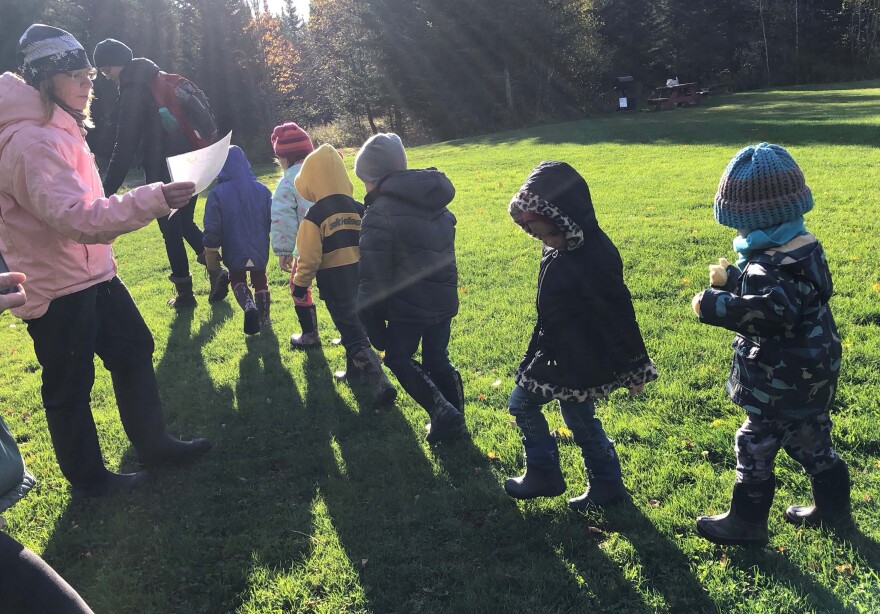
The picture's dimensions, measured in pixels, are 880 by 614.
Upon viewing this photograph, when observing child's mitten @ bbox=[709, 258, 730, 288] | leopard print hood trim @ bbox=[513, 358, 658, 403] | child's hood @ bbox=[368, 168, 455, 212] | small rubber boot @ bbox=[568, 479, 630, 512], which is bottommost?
small rubber boot @ bbox=[568, 479, 630, 512]

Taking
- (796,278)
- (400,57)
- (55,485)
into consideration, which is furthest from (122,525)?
(400,57)

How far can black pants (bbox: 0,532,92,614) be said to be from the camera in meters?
1.97

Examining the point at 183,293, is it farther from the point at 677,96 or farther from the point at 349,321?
the point at 677,96

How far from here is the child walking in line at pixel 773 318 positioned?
2.53 meters

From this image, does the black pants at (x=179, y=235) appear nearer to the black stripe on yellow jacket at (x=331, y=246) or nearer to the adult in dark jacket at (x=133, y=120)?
the adult in dark jacket at (x=133, y=120)

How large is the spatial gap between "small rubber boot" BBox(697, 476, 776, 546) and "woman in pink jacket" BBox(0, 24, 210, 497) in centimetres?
282

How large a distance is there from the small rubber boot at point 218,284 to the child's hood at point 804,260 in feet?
20.6

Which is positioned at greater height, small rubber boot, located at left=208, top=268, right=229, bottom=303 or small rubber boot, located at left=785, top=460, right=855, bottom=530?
small rubber boot, located at left=208, top=268, right=229, bottom=303

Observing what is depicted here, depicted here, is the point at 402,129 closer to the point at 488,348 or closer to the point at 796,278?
the point at 488,348

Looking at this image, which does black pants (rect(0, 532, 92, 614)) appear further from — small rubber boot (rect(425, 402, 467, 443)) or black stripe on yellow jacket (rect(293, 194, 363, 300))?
black stripe on yellow jacket (rect(293, 194, 363, 300))

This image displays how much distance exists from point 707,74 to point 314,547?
44674 mm

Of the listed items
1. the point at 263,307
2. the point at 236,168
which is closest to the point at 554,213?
the point at 236,168

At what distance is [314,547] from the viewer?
10.9ft

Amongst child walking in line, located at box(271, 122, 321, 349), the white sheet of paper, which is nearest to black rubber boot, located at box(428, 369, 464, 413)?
child walking in line, located at box(271, 122, 321, 349)
